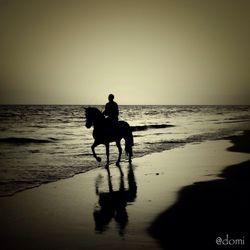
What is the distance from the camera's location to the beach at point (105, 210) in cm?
Result: 518

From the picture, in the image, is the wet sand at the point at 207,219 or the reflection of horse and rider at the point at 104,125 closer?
the wet sand at the point at 207,219

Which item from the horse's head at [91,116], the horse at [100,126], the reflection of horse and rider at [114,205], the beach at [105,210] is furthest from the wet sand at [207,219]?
the horse's head at [91,116]

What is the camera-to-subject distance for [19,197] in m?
8.11

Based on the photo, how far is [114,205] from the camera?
23.7 feet

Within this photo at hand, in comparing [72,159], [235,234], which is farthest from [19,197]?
[72,159]

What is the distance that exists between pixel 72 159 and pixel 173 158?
433 cm

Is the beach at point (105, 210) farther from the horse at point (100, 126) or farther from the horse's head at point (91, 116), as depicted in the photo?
the horse's head at point (91, 116)

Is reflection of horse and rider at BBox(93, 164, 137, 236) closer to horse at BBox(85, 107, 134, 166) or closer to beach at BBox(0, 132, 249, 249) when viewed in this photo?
beach at BBox(0, 132, 249, 249)

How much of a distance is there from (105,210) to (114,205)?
0.40 m

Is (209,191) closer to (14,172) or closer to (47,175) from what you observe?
(47,175)

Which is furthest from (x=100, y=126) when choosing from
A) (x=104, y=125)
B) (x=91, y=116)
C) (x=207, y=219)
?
(x=207, y=219)

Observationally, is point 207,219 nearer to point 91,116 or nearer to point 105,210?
point 105,210

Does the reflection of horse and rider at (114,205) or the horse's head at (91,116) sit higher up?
the horse's head at (91,116)

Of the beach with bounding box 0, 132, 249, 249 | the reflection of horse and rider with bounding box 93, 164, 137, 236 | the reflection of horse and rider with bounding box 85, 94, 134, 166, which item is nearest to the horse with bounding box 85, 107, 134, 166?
the reflection of horse and rider with bounding box 85, 94, 134, 166
